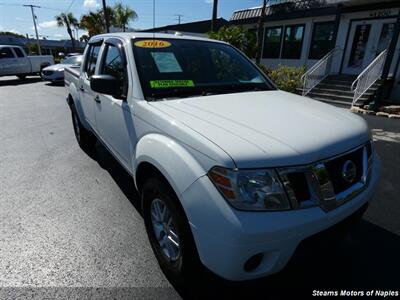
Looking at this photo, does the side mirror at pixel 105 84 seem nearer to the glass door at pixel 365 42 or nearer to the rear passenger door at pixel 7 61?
the glass door at pixel 365 42

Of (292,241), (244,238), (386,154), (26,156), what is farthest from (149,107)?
(386,154)

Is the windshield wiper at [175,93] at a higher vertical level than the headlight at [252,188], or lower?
higher

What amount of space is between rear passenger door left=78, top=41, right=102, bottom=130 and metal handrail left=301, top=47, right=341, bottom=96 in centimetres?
902

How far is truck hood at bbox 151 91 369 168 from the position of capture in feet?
5.03

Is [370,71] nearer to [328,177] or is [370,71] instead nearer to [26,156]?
[328,177]

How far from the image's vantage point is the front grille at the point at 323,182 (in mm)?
1544

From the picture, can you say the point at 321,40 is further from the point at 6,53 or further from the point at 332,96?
the point at 6,53

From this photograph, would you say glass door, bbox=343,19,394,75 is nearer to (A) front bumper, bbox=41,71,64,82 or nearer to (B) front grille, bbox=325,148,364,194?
(B) front grille, bbox=325,148,364,194

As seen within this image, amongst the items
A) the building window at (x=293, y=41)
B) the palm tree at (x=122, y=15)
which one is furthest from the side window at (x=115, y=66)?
the palm tree at (x=122, y=15)

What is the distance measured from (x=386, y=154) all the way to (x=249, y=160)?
4.82 meters

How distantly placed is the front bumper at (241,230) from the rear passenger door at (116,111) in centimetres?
116

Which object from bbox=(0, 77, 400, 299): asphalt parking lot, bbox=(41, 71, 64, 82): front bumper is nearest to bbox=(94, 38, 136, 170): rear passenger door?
bbox=(0, 77, 400, 299): asphalt parking lot

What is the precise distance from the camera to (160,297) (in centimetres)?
206

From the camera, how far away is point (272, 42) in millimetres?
16438
